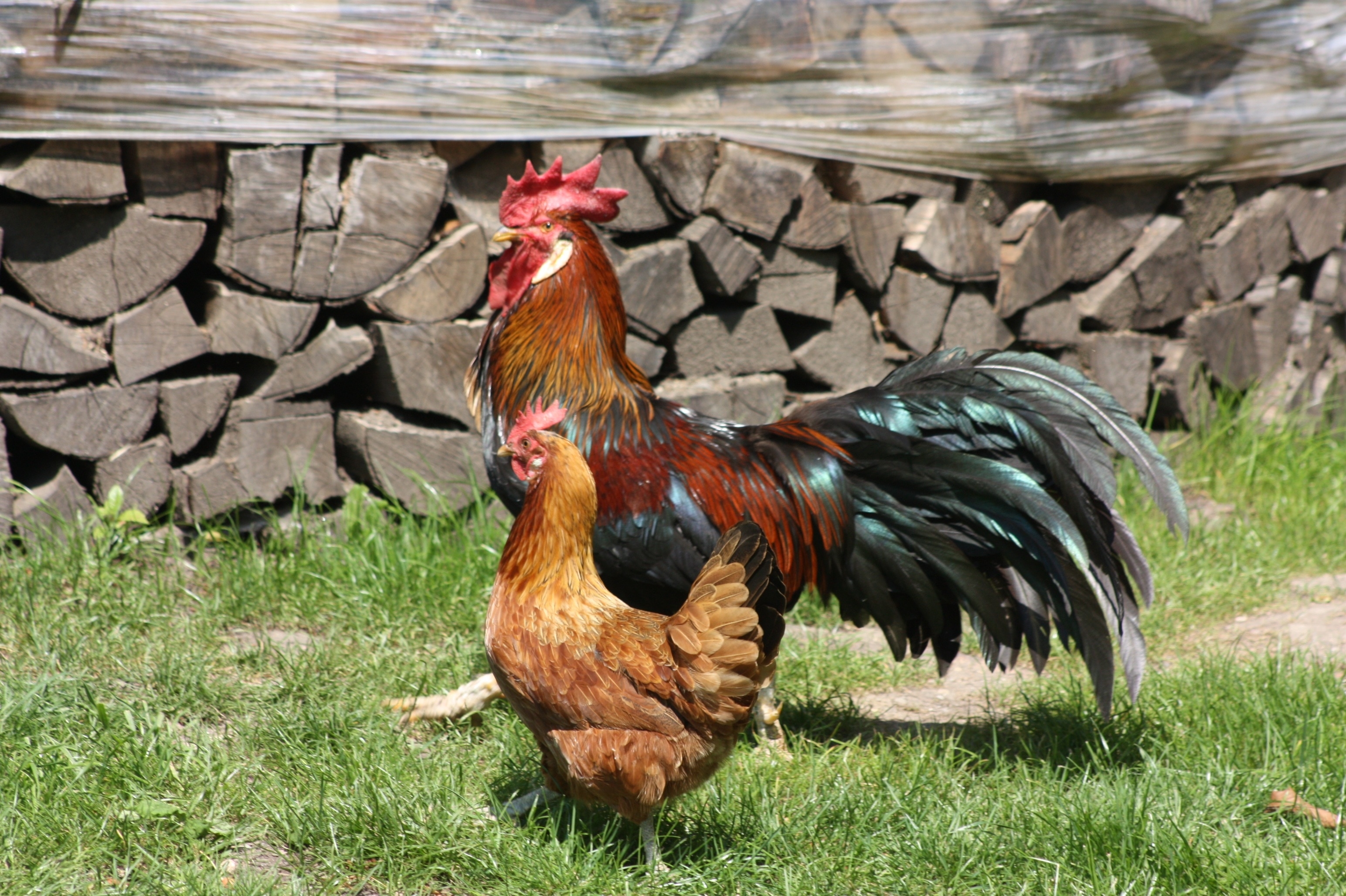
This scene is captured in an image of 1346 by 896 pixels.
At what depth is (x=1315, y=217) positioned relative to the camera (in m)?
6.19

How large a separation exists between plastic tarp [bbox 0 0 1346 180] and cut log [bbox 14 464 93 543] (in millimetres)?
1266

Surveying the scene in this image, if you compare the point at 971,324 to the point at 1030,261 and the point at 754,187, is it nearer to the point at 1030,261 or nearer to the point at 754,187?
the point at 1030,261

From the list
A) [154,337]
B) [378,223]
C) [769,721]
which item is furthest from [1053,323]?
[154,337]

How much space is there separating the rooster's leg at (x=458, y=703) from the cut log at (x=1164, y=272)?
4.10 m

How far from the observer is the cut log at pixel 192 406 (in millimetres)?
4109

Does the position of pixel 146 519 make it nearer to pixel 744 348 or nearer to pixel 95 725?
pixel 95 725

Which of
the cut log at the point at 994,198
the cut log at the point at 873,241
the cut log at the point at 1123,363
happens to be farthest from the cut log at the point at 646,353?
the cut log at the point at 1123,363

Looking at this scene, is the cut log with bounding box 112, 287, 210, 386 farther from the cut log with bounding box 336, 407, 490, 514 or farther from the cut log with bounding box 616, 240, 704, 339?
the cut log with bounding box 616, 240, 704, 339

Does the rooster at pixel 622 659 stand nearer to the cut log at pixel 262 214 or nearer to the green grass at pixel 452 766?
the green grass at pixel 452 766

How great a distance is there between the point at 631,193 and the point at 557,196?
3.68 feet

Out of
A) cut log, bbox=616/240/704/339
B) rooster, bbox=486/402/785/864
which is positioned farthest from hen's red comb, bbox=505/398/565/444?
cut log, bbox=616/240/704/339

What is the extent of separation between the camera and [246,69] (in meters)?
3.85

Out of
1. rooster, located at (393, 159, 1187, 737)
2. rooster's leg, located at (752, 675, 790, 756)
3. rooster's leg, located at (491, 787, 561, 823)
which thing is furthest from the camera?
rooster's leg, located at (752, 675, 790, 756)

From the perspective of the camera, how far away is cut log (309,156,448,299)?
13.6 ft
